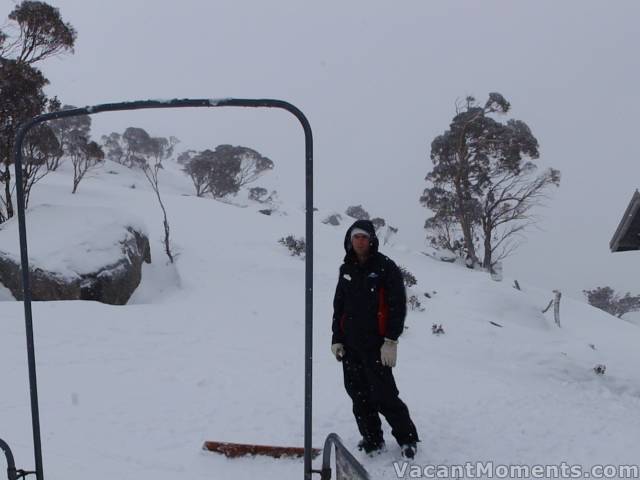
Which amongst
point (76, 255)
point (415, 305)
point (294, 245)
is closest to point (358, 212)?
point (294, 245)

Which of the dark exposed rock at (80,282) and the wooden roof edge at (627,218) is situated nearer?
the wooden roof edge at (627,218)

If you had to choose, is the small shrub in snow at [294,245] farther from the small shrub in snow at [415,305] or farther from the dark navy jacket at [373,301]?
the dark navy jacket at [373,301]

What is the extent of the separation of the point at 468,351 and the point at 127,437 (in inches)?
217

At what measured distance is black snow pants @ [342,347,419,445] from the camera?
3.07 m

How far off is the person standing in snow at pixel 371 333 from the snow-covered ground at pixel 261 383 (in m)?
0.34

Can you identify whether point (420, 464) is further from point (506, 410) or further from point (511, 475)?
point (506, 410)

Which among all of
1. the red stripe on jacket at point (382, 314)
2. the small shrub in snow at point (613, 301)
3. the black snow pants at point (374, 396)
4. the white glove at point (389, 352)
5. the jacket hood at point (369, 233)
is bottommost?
the small shrub in snow at point (613, 301)

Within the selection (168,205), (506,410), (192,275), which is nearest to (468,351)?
(506,410)

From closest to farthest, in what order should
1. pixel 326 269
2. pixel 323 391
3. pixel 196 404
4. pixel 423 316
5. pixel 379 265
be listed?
pixel 379 265
pixel 196 404
pixel 323 391
pixel 423 316
pixel 326 269

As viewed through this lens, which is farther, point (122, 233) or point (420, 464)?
point (122, 233)

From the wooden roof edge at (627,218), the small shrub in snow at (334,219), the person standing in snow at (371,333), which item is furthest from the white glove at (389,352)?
the small shrub in snow at (334,219)

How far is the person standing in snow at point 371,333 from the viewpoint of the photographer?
3047mm

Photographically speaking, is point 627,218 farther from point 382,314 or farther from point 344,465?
point 344,465

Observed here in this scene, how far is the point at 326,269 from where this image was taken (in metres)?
12.5
